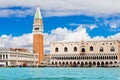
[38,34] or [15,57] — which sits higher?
[38,34]

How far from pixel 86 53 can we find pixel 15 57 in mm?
23024

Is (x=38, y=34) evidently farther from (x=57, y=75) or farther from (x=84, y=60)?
(x=57, y=75)

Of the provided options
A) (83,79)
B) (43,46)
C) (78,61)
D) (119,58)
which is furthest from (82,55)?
(83,79)

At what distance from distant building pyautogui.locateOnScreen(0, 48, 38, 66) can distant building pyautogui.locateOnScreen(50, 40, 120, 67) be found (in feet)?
34.6

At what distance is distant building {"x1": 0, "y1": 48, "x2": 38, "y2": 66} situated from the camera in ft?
392

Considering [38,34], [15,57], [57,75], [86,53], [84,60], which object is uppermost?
[38,34]

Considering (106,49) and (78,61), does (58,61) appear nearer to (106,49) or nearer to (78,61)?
(78,61)

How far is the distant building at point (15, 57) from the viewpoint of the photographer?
119m

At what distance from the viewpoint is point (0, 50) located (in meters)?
120

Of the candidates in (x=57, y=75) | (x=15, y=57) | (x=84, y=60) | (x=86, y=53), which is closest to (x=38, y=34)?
(x=15, y=57)

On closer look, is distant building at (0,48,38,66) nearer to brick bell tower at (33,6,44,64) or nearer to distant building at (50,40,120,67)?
Result: brick bell tower at (33,6,44,64)

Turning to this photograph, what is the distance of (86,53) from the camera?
12075 cm

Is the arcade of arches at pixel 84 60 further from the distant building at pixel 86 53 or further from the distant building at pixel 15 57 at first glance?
the distant building at pixel 15 57

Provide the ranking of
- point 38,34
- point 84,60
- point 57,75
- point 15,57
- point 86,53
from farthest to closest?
1. point 38,34
2. point 15,57
3. point 84,60
4. point 86,53
5. point 57,75
